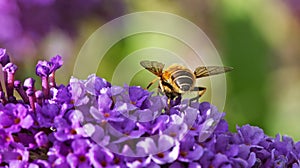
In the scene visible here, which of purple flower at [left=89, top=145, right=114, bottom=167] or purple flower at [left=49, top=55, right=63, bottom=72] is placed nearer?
purple flower at [left=89, top=145, right=114, bottom=167]

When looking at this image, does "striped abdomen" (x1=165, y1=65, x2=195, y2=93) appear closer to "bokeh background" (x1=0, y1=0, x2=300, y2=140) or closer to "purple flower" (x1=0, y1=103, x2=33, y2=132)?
"purple flower" (x1=0, y1=103, x2=33, y2=132)

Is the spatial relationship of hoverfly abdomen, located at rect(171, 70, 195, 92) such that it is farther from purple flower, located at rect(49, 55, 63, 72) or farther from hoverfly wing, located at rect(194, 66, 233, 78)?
purple flower, located at rect(49, 55, 63, 72)

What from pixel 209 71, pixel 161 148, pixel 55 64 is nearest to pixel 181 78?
pixel 209 71

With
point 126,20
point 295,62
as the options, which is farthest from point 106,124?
point 295,62

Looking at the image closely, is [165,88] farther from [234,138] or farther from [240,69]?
[240,69]

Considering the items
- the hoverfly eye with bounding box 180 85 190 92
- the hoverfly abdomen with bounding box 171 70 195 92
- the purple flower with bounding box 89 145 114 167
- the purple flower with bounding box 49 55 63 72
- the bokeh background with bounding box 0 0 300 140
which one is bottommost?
the purple flower with bounding box 89 145 114 167

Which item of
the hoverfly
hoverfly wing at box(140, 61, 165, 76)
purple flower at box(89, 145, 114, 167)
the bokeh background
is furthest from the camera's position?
the bokeh background

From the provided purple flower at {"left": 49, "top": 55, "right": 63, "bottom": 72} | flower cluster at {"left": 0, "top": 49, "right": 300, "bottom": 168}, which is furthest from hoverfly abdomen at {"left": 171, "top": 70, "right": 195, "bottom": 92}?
purple flower at {"left": 49, "top": 55, "right": 63, "bottom": 72}

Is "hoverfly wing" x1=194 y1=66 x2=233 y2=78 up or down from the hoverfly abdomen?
up

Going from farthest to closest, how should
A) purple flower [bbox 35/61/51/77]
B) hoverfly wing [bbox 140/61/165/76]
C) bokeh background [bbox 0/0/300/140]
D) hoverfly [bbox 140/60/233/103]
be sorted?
bokeh background [bbox 0/0/300/140] < hoverfly wing [bbox 140/61/165/76] < hoverfly [bbox 140/60/233/103] < purple flower [bbox 35/61/51/77]
